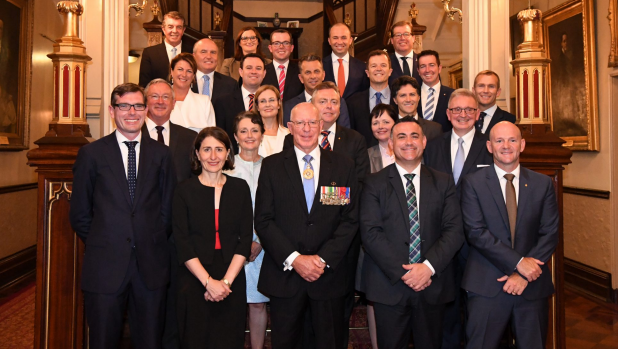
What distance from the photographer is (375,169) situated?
368cm

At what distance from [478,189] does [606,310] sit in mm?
3203

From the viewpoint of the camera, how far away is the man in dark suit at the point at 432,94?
14.1ft

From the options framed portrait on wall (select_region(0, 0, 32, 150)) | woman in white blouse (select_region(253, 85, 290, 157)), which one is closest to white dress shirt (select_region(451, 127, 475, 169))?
woman in white blouse (select_region(253, 85, 290, 157))

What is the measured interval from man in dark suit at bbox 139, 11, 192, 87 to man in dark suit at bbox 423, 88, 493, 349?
2522 millimetres

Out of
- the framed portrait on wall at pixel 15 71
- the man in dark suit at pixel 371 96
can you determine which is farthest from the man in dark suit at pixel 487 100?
the framed portrait on wall at pixel 15 71

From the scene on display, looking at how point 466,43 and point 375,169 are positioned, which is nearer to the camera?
point 375,169

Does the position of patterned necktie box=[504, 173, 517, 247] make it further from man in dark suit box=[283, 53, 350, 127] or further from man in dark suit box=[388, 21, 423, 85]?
man in dark suit box=[388, 21, 423, 85]

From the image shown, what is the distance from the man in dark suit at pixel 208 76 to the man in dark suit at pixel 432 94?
1.56 metres

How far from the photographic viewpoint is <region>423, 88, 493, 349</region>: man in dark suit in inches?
137

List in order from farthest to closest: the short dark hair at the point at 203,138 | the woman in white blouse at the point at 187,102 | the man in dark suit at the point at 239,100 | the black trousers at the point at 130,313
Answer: the man in dark suit at the point at 239,100 → the woman in white blouse at the point at 187,102 → the short dark hair at the point at 203,138 → the black trousers at the point at 130,313

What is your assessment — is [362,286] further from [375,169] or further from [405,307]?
[375,169]

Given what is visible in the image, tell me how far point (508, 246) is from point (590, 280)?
3559 mm

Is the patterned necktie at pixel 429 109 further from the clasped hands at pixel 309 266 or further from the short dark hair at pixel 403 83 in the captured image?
the clasped hands at pixel 309 266

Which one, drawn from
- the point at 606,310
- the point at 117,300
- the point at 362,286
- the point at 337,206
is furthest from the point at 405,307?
the point at 606,310
